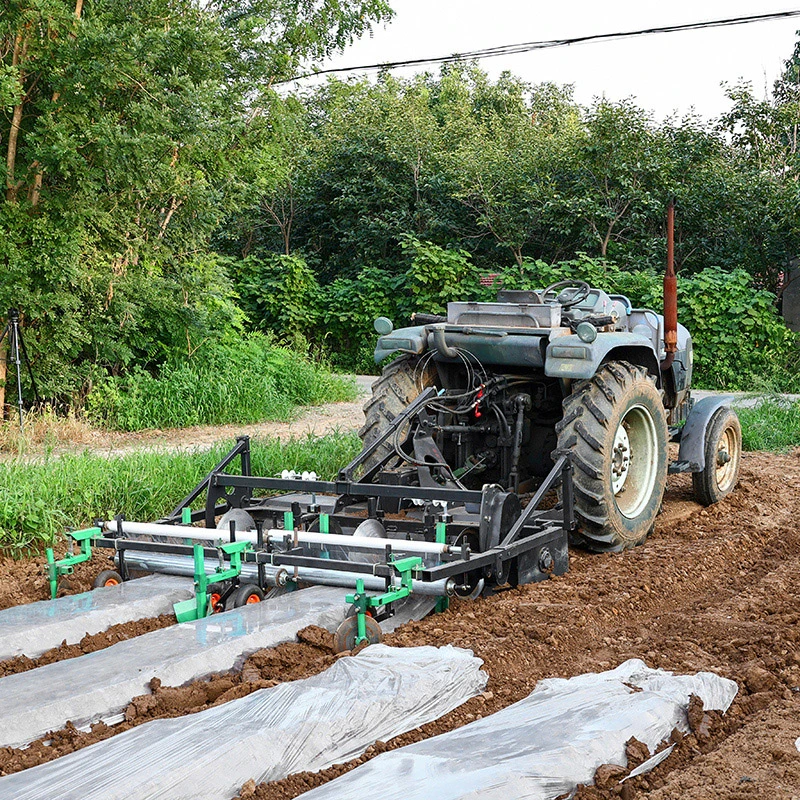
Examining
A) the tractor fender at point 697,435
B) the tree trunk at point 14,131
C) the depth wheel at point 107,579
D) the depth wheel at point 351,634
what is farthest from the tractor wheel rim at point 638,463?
the tree trunk at point 14,131

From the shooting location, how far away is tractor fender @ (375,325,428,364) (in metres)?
6.98

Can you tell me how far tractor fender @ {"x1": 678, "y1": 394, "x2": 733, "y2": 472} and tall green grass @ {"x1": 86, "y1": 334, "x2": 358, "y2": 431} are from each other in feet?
20.5

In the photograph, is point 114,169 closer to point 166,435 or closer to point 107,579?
point 166,435

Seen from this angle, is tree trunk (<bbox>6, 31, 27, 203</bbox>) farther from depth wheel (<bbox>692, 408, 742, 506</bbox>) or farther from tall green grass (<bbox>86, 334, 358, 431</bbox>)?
depth wheel (<bbox>692, 408, 742, 506</bbox>)

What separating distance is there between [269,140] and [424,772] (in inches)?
431

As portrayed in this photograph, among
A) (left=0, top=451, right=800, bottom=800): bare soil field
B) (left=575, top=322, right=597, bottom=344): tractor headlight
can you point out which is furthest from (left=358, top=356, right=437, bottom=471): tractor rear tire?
(left=0, top=451, right=800, bottom=800): bare soil field

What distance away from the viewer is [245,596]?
200 inches

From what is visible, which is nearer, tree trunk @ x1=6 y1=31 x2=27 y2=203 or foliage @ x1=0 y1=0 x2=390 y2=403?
foliage @ x1=0 y1=0 x2=390 y2=403

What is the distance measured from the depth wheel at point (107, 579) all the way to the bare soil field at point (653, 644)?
476 millimetres

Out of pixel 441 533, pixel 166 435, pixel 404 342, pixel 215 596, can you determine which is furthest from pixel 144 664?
pixel 166 435

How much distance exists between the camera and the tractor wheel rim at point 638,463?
22.3 feet

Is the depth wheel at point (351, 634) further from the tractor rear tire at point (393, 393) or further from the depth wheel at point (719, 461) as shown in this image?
the depth wheel at point (719, 461)

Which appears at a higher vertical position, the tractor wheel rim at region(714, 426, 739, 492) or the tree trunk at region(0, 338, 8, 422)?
the tree trunk at region(0, 338, 8, 422)

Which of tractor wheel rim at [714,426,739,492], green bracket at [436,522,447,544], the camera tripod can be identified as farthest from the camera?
the camera tripod
